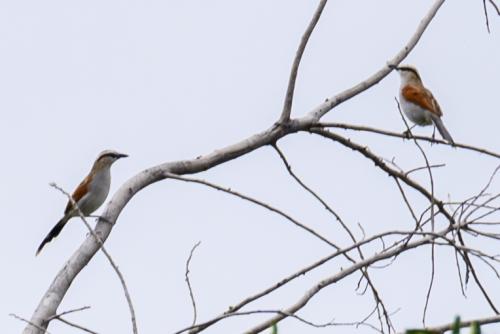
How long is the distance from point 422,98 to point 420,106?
92mm

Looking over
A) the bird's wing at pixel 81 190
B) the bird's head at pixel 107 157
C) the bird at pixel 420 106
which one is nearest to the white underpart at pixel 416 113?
the bird at pixel 420 106

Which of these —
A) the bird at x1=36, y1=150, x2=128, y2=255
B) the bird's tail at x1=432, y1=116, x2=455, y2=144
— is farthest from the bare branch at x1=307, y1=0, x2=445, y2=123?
the bird at x1=36, y1=150, x2=128, y2=255

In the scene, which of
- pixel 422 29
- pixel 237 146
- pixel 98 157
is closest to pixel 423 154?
pixel 237 146

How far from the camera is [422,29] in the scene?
5.52 meters

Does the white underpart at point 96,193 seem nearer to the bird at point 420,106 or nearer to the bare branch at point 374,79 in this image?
the bird at point 420,106

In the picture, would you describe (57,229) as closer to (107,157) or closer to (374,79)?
(107,157)

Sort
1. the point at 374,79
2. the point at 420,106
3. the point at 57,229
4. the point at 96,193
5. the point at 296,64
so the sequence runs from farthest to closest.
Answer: the point at 420,106
the point at 96,193
the point at 57,229
the point at 374,79
the point at 296,64

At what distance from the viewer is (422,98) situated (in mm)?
8945

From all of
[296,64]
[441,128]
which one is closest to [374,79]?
[296,64]

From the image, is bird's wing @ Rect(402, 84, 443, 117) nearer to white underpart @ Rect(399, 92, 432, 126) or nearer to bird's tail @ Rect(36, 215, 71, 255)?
white underpart @ Rect(399, 92, 432, 126)

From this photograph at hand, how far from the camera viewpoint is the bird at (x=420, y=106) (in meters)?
8.74

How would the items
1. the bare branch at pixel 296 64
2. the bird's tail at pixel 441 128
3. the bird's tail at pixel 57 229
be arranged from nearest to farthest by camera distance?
the bare branch at pixel 296 64 → the bird's tail at pixel 57 229 → the bird's tail at pixel 441 128

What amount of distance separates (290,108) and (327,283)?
4.32ft

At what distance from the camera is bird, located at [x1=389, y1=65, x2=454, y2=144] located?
28.7 feet
